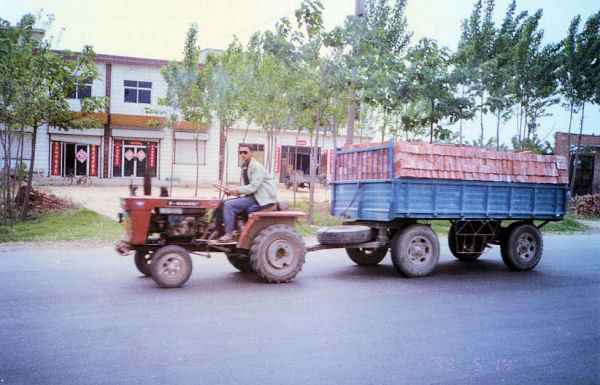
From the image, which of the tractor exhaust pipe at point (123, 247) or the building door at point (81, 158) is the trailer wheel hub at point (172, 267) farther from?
the building door at point (81, 158)

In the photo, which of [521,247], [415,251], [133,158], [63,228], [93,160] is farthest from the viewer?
[133,158]

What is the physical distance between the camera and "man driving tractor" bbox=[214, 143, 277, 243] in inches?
299

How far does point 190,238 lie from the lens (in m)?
7.60

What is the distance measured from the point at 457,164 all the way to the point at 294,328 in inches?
194

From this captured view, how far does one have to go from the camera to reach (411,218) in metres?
8.75

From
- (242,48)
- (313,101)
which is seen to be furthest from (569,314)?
(242,48)

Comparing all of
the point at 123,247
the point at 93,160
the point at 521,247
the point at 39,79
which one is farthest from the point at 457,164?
the point at 93,160

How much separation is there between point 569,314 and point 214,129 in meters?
32.5

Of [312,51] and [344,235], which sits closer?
[344,235]

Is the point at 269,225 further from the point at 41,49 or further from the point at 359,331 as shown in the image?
the point at 41,49

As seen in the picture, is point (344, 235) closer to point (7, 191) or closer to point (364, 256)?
point (364, 256)

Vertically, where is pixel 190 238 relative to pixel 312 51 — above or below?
below

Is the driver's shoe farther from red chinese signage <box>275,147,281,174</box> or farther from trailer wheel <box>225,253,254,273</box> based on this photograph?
red chinese signage <box>275,147,281,174</box>

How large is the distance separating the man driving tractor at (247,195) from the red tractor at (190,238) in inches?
4.6
